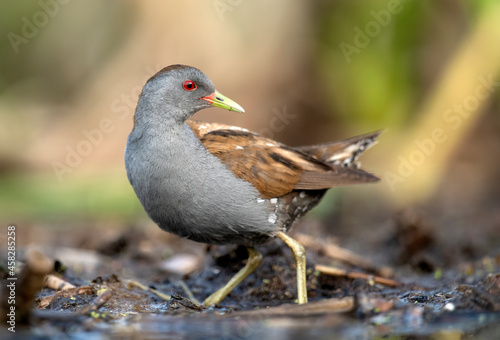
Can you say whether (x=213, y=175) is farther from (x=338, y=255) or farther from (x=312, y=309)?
(x=338, y=255)

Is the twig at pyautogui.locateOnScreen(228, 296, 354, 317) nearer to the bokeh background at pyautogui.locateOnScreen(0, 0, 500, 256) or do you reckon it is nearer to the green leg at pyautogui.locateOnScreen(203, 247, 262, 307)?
the green leg at pyautogui.locateOnScreen(203, 247, 262, 307)

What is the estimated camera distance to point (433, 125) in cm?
906

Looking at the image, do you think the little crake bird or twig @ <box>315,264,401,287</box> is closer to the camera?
the little crake bird

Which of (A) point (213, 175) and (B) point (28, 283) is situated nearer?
(B) point (28, 283)

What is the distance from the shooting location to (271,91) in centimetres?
1104

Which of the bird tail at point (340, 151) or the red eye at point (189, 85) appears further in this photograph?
the bird tail at point (340, 151)

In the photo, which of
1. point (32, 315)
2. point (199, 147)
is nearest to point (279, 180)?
point (199, 147)

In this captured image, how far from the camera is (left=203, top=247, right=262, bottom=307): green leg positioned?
5.23 meters

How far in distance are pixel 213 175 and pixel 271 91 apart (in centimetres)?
637

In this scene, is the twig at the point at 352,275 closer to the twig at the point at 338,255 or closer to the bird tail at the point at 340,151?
the twig at the point at 338,255

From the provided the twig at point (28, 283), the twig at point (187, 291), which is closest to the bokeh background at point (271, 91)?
the twig at point (187, 291)

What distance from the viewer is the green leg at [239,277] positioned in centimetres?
523

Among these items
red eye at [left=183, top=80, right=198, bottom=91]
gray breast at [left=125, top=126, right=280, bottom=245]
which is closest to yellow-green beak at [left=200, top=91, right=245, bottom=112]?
red eye at [left=183, top=80, right=198, bottom=91]

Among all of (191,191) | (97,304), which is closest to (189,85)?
(191,191)
